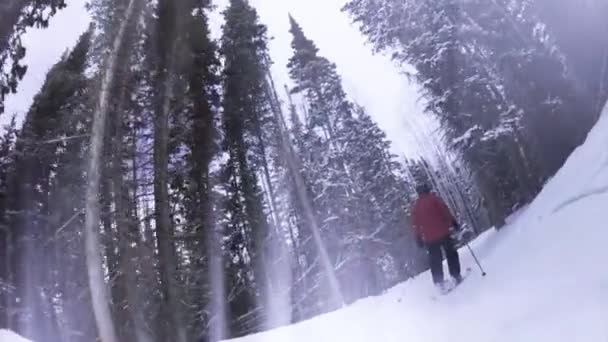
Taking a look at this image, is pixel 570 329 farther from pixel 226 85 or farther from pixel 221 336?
pixel 226 85

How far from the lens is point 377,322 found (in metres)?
8.01

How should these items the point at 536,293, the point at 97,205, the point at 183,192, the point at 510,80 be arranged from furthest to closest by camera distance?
the point at 183,192 < the point at 510,80 < the point at 97,205 < the point at 536,293

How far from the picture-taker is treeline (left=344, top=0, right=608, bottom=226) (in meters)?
12.4

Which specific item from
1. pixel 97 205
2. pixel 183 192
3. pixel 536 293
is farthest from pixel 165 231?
pixel 536 293

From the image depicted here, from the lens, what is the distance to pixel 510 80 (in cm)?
1306

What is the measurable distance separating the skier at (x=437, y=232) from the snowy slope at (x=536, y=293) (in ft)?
1.38

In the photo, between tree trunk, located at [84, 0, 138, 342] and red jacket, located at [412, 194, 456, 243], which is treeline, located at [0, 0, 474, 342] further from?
red jacket, located at [412, 194, 456, 243]

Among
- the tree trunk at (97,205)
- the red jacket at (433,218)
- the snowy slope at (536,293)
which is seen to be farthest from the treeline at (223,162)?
the red jacket at (433,218)

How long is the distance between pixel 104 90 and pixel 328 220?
42.3 ft

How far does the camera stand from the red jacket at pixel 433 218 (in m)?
8.33

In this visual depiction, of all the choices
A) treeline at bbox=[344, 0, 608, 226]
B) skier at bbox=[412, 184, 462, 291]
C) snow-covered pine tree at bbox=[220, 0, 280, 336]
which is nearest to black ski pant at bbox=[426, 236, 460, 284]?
skier at bbox=[412, 184, 462, 291]

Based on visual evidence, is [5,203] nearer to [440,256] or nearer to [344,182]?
[344,182]

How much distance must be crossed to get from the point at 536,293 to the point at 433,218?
3507 mm

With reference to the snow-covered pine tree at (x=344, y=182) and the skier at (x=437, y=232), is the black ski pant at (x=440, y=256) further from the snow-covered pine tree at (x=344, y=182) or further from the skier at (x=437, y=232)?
the snow-covered pine tree at (x=344, y=182)
